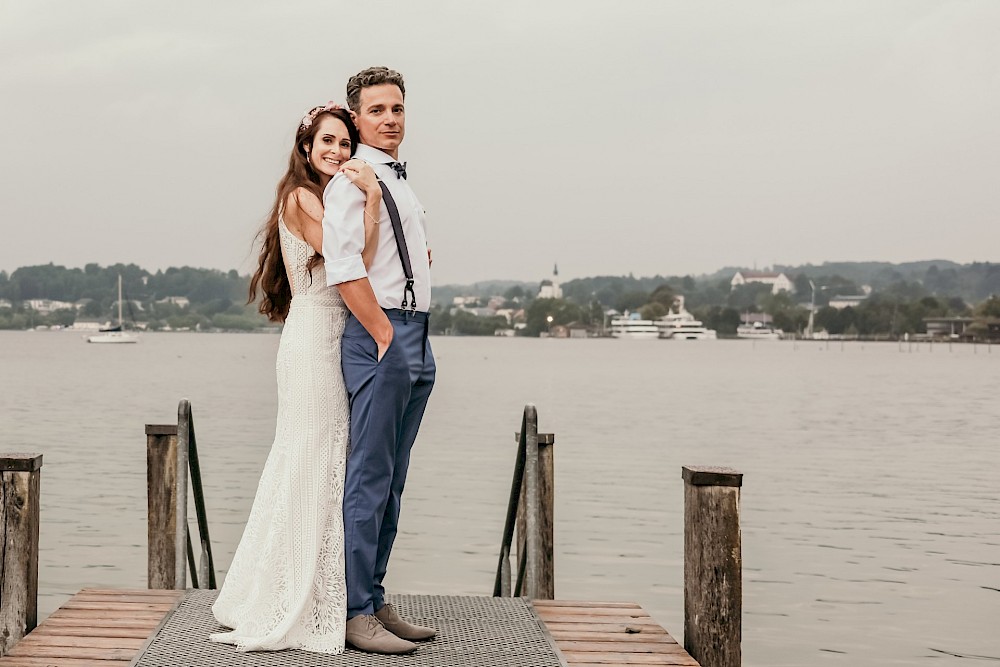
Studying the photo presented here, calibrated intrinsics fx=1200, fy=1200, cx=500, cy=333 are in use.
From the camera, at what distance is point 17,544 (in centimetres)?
503

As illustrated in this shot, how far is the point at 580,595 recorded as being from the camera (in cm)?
1234

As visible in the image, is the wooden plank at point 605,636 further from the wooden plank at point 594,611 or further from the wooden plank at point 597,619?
the wooden plank at point 594,611

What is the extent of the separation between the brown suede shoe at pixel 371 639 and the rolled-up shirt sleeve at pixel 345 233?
50.6 inches

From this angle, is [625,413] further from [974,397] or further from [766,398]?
[974,397]

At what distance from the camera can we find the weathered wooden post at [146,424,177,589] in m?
6.39

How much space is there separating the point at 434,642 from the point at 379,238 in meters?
1.60

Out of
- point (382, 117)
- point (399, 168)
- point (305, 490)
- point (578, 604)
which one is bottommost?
point (578, 604)

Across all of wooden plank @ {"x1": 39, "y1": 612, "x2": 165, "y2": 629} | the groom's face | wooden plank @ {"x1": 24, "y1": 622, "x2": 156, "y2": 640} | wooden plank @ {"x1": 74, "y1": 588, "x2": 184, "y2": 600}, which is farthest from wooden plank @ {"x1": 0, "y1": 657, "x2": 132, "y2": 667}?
the groom's face

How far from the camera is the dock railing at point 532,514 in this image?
18.6ft

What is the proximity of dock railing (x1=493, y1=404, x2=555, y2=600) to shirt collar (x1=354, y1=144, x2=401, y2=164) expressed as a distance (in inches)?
55.1

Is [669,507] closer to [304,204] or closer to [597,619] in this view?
[597,619]

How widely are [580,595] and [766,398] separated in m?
44.5

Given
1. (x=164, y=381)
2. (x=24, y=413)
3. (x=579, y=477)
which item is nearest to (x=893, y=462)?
(x=579, y=477)

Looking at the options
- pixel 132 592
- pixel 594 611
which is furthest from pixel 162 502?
pixel 594 611
